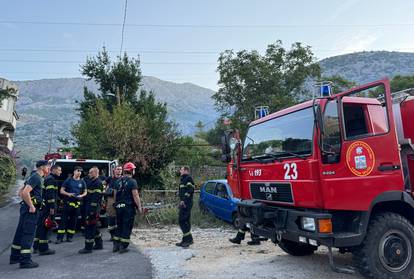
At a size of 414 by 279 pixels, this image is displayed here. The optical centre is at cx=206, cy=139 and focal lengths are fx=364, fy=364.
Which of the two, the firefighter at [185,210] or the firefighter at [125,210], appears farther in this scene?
the firefighter at [185,210]

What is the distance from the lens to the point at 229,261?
6.52 metres

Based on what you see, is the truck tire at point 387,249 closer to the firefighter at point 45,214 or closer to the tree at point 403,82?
the firefighter at point 45,214

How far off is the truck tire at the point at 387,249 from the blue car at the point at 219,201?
5.45m

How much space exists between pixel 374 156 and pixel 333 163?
61cm

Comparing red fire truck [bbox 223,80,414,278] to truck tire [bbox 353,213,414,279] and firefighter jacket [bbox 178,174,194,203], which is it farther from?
firefighter jacket [bbox 178,174,194,203]

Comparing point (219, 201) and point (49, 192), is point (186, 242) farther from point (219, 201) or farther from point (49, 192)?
point (219, 201)

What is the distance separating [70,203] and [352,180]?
6.51 meters

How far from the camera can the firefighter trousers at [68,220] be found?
8562mm

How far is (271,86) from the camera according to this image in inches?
1125

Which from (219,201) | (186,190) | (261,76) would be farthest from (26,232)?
(261,76)

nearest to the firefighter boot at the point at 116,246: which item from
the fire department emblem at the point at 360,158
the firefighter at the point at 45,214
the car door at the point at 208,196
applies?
the firefighter at the point at 45,214

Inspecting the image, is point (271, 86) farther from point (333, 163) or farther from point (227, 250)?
point (333, 163)

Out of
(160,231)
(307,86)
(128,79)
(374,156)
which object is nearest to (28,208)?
(160,231)

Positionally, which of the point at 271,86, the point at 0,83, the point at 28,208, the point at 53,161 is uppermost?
the point at 0,83
